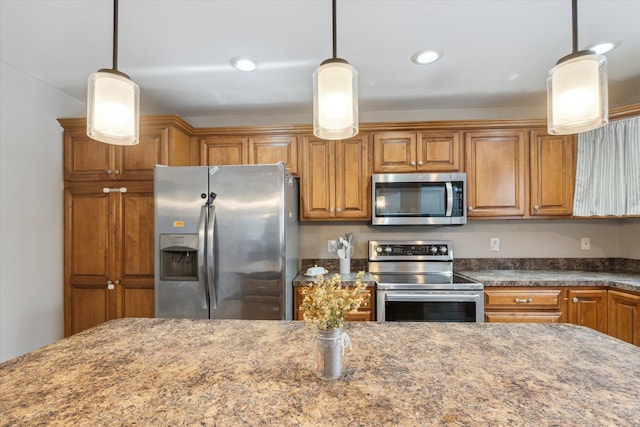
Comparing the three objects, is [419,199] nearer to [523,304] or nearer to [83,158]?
[523,304]

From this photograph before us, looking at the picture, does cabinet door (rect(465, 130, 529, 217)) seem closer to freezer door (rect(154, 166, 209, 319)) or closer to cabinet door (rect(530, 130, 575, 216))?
cabinet door (rect(530, 130, 575, 216))

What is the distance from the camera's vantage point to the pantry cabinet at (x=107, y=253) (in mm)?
2512

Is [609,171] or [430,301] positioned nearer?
[430,301]

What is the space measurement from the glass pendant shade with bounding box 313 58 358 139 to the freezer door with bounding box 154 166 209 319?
1.56m

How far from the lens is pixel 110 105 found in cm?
97

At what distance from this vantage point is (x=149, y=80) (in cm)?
235

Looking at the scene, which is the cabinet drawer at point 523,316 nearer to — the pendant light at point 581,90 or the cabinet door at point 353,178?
the cabinet door at point 353,178

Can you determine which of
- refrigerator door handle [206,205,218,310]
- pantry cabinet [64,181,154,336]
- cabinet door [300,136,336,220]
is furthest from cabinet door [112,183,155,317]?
cabinet door [300,136,336,220]

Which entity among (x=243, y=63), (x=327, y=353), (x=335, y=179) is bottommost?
(x=327, y=353)

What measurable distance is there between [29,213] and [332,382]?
2711 millimetres

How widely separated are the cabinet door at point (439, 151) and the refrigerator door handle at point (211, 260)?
1.80 m

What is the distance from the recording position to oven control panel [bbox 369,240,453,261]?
289 centimetres

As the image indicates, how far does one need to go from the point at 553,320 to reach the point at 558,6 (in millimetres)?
2099

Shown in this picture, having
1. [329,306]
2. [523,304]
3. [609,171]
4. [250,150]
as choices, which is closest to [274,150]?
[250,150]
